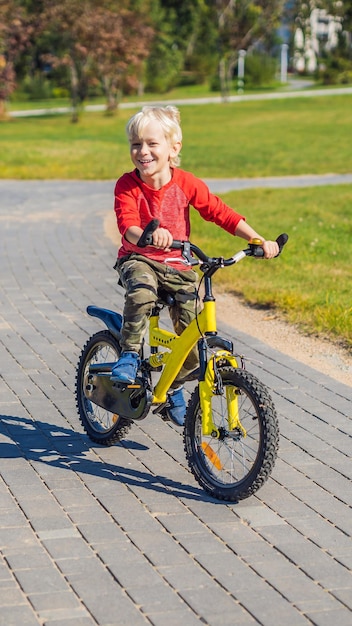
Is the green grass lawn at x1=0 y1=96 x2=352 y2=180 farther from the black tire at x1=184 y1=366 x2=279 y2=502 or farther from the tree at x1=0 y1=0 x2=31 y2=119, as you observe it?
the black tire at x1=184 y1=366 x2=279 y2=502

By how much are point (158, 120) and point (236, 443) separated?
1560 millimetres

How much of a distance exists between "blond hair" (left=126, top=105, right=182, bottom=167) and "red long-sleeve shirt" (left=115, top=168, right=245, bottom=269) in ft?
0.56

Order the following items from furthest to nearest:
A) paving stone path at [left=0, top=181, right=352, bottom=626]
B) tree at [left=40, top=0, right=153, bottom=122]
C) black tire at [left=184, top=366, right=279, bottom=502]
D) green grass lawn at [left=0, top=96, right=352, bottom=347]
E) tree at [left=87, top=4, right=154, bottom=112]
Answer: tree at [left=87, top=4, right=154, bottom=112] < tree at [left=40, top=0, right=153, bottom=122] < green grass lawn at [left=0, top=96, right=352, bottom=347] < black tire at [left=184, top=366, right=279, bottom=502] < paving stone path at [left=0, top=181, right=352, bottom=626]

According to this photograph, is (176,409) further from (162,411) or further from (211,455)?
(211,455)

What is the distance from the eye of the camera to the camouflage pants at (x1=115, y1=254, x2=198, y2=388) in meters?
5.45

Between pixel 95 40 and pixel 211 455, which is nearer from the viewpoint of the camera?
pixel 211 455

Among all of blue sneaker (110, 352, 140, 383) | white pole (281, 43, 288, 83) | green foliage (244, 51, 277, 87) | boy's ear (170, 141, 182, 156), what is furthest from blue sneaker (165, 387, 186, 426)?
white pole (281, 43, 288, 83)

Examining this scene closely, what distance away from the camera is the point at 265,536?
4.84 meters

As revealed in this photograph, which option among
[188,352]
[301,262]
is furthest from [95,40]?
[188,352]

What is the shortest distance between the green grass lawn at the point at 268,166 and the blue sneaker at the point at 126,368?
321cm

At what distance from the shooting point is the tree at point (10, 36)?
40000 mm

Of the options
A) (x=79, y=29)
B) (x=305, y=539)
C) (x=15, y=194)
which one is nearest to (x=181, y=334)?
(x=305, y=539)

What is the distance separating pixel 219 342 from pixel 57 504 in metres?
1.05

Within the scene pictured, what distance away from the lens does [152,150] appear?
539 centimetres
